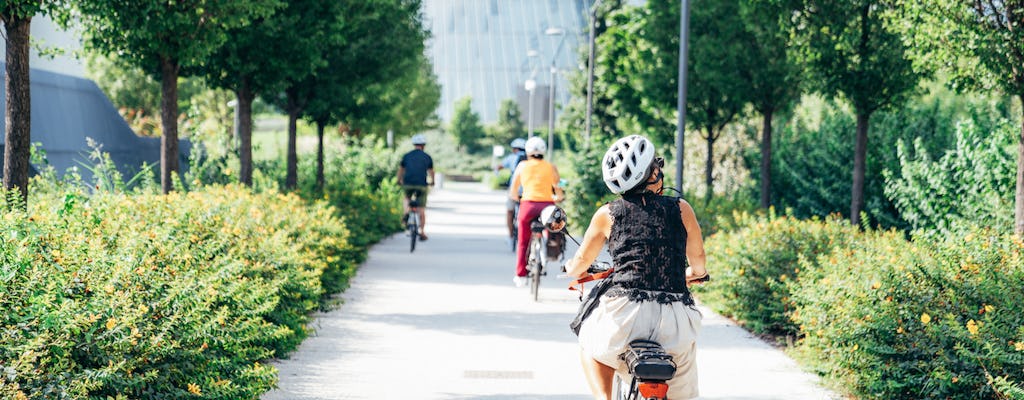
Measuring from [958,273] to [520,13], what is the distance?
8874 cm

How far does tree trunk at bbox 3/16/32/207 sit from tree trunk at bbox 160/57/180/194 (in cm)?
353

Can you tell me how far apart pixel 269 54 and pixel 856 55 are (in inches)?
312

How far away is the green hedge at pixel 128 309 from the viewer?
4477 millimetres

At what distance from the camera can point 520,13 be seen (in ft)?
309

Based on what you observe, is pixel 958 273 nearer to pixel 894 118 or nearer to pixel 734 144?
pixel 894 118

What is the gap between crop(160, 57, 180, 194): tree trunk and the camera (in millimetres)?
12602

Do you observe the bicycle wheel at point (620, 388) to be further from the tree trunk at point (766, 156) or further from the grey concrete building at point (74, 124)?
the tree trunk at point (766, 156)

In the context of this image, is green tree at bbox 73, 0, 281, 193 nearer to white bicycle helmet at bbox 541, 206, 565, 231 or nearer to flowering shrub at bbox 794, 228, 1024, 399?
flowering shrub at bbox 794, 228, 1024, 399

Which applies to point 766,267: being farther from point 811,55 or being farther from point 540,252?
point 811,55

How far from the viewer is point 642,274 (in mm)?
4586

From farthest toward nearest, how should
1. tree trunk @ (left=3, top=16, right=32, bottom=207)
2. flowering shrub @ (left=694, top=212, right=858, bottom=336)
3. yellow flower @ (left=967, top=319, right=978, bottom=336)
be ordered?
flowering shrub @ (left=694, top=212, right=858, bottom=336) < tree trunk @ (left=3, top=16, right=32, bottom=207) < yellow flower @ (left=967, top=319, right=978, bottom=336)

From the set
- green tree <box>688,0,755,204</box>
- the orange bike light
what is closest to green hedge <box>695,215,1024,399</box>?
the orange bike light

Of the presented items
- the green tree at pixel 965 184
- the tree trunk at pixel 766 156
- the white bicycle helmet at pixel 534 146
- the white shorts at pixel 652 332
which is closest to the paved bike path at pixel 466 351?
the white bicycle helmet at pixel 534 146

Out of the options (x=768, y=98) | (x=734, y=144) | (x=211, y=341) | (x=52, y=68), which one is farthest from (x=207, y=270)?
(x=734, y=144)
